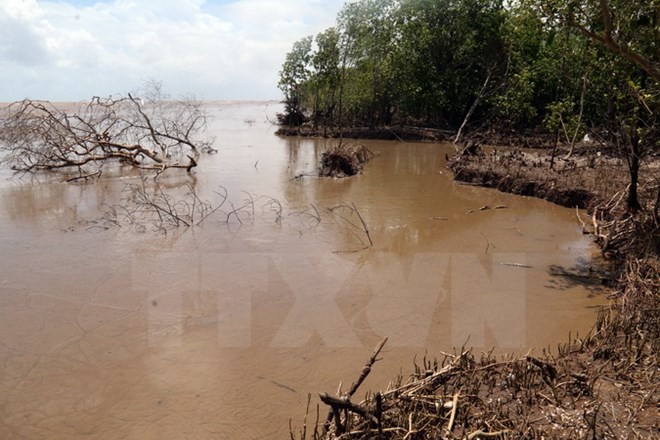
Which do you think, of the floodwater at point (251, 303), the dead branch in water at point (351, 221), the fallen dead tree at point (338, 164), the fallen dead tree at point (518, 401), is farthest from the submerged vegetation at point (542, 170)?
the dead branch in water at point (351, 221)

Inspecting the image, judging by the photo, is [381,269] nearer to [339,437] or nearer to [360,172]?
[339,437]

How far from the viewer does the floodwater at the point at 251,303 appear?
181 inches

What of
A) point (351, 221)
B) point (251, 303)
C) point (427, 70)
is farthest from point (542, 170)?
point (427, 70)

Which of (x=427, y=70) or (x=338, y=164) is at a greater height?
(x=427, y=70)

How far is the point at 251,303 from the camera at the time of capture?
21.6 feet

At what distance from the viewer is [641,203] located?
925cm

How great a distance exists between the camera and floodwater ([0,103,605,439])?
15.1 ft

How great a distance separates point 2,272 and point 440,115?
904 inches

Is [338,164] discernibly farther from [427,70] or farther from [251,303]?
[427,70]

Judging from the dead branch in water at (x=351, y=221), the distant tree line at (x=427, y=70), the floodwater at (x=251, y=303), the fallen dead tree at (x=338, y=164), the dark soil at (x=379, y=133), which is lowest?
the floodwater at (x=251, y=303)

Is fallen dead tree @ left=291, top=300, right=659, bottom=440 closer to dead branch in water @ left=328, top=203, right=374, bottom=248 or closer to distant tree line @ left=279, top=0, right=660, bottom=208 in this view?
dead branch in water @ left=328, top=203, right=374, bottom=248

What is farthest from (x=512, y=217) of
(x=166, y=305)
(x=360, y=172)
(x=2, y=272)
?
(x=2, y=272)

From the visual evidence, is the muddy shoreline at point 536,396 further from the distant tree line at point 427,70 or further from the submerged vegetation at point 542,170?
the distant tree line at point 427,70

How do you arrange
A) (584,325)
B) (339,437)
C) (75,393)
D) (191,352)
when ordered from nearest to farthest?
(339,437), (75,393), (191,352), (584,325)
